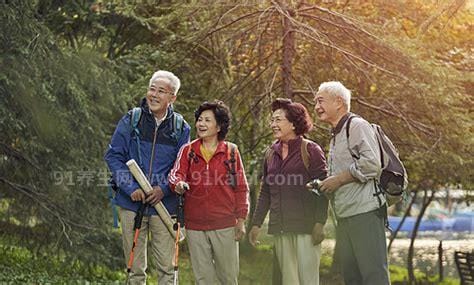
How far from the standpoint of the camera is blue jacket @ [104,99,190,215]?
7.24 metres

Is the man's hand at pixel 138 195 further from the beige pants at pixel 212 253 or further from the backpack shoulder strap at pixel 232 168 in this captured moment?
the backpack shoulder strap at pixel 232 168

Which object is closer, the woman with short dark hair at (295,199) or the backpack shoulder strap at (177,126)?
the woman with short dark hair at (295,199)

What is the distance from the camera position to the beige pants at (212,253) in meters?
7.16

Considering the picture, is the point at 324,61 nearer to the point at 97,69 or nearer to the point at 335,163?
the point at 97,69

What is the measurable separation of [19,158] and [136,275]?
6624 millimetres

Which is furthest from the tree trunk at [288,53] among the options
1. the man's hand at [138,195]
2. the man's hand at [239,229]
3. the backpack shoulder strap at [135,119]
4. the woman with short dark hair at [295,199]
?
the man's hand at [138,195]

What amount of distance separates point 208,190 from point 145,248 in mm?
675

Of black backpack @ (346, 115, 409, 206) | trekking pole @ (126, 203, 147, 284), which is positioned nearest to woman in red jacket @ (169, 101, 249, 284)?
trekking pole @ (126, 203, 147, 284)

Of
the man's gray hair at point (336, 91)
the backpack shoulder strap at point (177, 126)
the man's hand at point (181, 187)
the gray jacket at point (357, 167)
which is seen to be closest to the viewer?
the gray jacket at point (357, 167)

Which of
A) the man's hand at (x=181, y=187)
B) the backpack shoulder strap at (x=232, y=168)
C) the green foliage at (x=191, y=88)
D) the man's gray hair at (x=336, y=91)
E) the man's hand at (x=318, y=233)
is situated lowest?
the man's hand at (x=318, y=233)

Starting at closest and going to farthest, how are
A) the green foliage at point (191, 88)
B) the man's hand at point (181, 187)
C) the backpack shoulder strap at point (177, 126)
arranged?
the man's hand at point (181, 187) < the backpack shoulder strap at point (177, 126) < the green foliage at point (191, 88)

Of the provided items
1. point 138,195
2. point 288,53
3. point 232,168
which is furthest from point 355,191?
point 288,53

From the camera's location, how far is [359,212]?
6.57 meters

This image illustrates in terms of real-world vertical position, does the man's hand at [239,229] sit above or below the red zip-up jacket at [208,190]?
below
